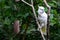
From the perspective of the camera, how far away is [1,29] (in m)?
2.25

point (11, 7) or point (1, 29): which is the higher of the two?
point (11, 7)

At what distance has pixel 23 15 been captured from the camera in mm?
2156

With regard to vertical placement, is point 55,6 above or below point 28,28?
above

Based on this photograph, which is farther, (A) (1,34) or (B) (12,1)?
(A) (1,34)

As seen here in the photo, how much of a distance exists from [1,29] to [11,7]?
0.24m

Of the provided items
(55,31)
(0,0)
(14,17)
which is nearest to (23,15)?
(14,17)

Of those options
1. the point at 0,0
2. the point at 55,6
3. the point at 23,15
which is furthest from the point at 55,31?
the point at 0,0

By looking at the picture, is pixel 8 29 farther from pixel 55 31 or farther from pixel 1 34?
pixel 55 31

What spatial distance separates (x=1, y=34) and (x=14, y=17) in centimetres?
28

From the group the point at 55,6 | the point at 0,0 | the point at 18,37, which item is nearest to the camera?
the point at 0,0

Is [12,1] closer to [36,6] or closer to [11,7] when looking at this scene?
[11,7]

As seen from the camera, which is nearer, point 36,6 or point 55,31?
point 36,6

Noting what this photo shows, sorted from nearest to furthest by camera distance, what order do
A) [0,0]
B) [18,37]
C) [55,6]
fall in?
1. [0,0]
2. [18,37]
3. [55,6]

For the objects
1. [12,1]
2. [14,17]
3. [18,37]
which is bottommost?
[18,37]
